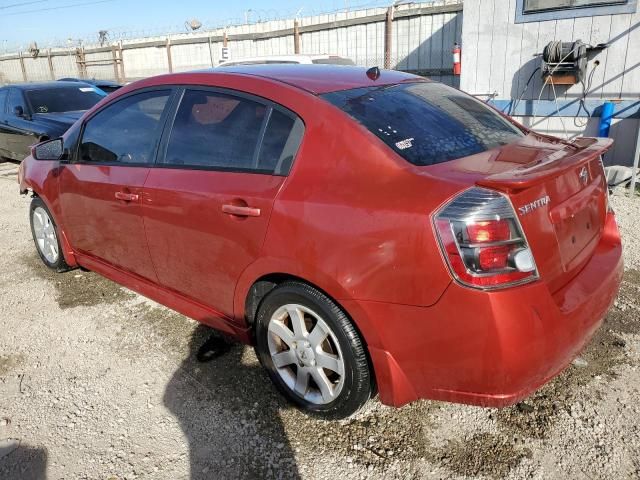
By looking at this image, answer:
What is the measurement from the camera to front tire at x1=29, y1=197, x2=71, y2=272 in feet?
14.6

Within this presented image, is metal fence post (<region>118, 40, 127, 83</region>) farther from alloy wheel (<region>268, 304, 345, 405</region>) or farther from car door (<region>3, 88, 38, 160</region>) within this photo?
alloy wheel (<region>268, 304, 345, 405</region>)

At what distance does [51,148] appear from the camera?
4.04 metres

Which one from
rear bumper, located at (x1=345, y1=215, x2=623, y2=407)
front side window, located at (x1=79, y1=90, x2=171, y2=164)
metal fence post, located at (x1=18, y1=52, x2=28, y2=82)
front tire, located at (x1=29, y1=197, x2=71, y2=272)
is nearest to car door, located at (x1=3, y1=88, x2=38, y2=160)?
front tire, located at (x1=29, y1=197, x2=71, y2=272)

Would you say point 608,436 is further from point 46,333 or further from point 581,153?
point 46,333

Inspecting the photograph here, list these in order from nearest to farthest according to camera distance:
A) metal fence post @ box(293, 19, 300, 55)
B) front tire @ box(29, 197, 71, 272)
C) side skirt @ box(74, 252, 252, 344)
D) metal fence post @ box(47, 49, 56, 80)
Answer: side skirt @ box(74, 252, 252, 344)
front tire @ box(29, 197, 71, 272)
metal fence post @ box(293, 19, 300, 55)
metal fence post @ box(47, 49, 56, 80)

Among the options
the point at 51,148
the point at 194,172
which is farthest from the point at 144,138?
the point at 51,148

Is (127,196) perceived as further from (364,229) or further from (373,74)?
(364,229)

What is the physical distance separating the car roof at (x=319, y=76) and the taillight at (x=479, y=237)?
100cm

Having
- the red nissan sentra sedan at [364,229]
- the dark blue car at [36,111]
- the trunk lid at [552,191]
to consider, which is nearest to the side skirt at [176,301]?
the red nissan sentra sedan at [364,229]

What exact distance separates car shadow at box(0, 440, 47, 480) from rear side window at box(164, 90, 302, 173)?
1613mm

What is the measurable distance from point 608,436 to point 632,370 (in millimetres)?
662

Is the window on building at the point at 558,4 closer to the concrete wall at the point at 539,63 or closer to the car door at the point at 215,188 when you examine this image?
the concrete wall at the point at 539,63

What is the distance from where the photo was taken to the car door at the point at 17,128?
8741mm

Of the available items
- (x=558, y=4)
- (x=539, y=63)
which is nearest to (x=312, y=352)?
(x=539, y=63)
